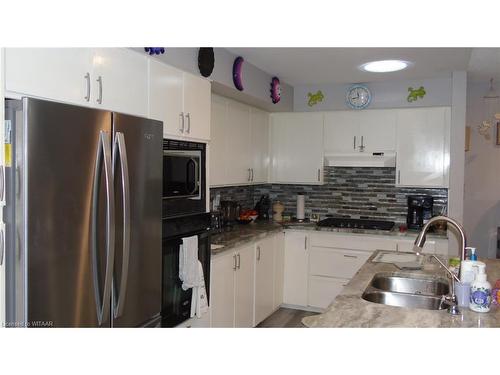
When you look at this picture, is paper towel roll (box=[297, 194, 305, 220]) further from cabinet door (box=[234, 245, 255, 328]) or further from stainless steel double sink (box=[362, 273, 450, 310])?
stainless steel double sink (box=[362, 273, 450, 310])

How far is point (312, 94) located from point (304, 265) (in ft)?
6.05

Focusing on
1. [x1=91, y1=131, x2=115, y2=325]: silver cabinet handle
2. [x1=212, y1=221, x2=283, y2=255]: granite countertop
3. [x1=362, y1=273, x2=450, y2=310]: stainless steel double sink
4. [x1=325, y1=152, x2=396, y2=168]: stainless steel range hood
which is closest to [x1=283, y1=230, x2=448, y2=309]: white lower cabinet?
[x1=212, y1=221, x2=283, y2=255]: granite countertop

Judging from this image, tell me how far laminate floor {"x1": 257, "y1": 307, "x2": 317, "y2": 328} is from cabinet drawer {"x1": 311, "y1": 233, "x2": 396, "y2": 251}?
28.5 inches

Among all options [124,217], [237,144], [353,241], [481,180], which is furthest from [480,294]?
[481,180]

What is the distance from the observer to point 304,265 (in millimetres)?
4508

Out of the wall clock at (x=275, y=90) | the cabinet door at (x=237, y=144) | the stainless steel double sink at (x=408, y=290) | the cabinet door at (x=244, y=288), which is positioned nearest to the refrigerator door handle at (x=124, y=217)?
the stainless steel double sink at (x=408, y=290)

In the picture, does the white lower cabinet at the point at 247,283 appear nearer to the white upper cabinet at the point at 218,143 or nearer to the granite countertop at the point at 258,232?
the granite countertop at the point at 258,232

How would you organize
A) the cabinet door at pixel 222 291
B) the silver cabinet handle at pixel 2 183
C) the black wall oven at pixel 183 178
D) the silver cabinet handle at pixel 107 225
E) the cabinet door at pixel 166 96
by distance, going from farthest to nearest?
the cabinet door at pixel 222 291, the black wall oven at pixel 183 178, the cabinet door at pixel 166 96, the silver cabinet handle at pixel 107 225, the silver cabinet handle at pixel 2 183

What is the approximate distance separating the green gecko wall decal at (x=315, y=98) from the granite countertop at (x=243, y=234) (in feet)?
4.53

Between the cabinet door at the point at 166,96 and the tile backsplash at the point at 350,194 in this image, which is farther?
the tile backsplash at the point at 350,194

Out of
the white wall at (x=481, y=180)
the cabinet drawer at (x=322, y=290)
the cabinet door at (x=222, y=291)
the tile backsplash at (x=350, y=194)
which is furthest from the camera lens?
the white wall at (x=481, y=180)

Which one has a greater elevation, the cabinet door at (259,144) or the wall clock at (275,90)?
the wall clock at (275,90)

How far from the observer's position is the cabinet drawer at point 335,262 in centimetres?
430

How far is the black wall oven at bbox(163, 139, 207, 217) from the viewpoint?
2.64m
